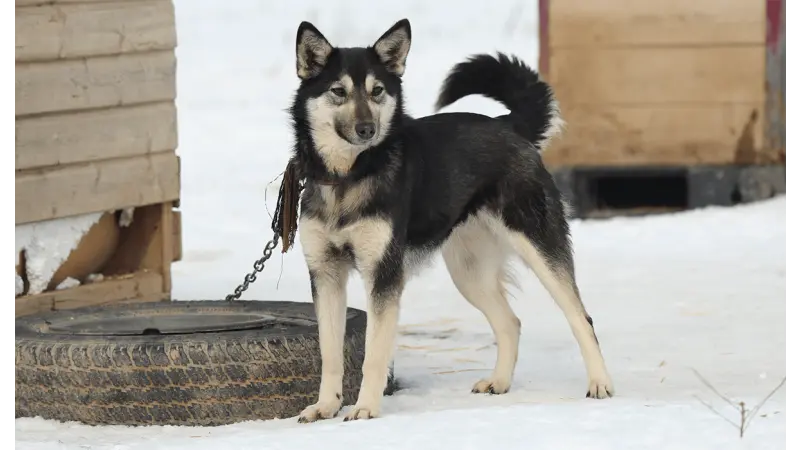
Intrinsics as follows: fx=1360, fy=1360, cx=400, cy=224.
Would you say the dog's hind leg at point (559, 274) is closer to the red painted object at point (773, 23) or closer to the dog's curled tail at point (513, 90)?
the dog's curled tail at point (513, 90)

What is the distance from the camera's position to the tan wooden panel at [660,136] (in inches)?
395

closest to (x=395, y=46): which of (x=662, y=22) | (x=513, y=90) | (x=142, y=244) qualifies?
(x=513, y=90)

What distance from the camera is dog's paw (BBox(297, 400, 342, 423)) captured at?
4.71m

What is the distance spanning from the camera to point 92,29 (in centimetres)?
645

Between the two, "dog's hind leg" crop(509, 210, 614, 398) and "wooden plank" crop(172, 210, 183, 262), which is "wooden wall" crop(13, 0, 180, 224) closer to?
"wooden plank" crop(172, 210, 183, 262)

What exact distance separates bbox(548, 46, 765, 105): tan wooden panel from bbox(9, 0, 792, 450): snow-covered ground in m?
0.89

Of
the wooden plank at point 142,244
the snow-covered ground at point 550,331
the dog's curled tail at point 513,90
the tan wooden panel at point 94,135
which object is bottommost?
the snow-covered ground at point 550,331

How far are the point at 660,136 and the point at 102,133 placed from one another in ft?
16.1

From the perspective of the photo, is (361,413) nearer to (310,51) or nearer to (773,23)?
(310,51)

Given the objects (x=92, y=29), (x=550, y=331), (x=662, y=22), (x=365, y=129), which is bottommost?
(x=550, y=331)

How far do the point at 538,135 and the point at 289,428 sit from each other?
5.39ft

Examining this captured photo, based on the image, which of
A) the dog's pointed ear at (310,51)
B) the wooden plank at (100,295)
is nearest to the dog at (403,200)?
the dog's pointed ear at (310,51)

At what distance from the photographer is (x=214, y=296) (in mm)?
7594

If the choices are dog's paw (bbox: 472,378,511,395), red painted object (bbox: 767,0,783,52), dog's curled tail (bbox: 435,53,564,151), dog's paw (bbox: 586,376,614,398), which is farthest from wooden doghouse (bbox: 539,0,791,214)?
dog's paw (bbox: 586,376,614,398)
